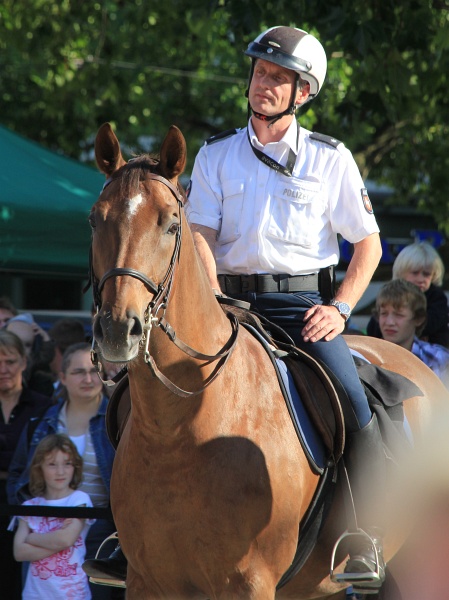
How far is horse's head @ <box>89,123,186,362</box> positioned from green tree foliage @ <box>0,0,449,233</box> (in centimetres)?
507

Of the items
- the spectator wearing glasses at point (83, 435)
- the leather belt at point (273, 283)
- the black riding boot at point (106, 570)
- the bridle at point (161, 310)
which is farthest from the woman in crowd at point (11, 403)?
the bridle at point (161, 310)

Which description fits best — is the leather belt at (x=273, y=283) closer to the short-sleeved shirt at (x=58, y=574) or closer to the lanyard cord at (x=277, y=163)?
the lanyard cord at (x=277, y=163)

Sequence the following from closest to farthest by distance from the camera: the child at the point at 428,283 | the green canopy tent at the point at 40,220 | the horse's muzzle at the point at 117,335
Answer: the horse's muzzle at the point at 117,335
the child at the point at 428,283
the green canopy tent at the point at 40,220

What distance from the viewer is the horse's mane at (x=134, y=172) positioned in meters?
3.59

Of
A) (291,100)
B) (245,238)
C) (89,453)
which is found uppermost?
(291,100)

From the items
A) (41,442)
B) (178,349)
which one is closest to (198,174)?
(178,349)

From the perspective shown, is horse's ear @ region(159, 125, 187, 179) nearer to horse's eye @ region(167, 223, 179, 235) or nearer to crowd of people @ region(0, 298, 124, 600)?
horse's eye @ region(167, 223, 179, 235)

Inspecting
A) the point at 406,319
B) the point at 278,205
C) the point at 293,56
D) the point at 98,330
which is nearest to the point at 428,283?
the point at 406,319

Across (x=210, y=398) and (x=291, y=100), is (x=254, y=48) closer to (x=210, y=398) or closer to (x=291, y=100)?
(x=291, y=100)

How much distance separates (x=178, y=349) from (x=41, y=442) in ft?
9.31

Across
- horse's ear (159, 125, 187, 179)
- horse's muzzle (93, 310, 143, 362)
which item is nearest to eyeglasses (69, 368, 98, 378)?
horse's ear (159, 125, 187, 179)

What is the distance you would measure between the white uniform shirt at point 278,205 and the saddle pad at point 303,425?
0.57 meters

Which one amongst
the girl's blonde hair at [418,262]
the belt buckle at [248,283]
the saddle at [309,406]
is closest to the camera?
the saddle at [309,406]

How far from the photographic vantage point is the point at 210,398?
13.1 feet
